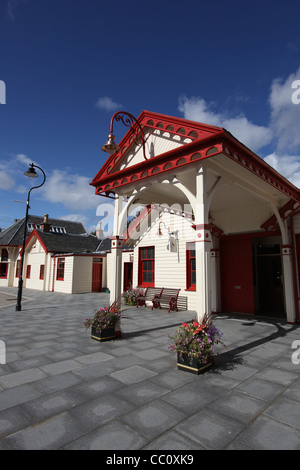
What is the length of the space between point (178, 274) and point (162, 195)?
4395 mm

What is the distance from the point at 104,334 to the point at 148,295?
21.8 ft

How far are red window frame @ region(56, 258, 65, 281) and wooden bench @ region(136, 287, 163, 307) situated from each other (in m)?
9.04

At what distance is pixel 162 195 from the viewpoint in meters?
9.34

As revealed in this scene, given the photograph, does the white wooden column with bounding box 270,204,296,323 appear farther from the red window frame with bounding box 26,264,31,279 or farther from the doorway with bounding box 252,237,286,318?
the red window frame with bounding box 26,264,31,279

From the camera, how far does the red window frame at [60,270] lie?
1959cm

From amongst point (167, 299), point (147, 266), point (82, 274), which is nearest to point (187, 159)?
point (167, 299)

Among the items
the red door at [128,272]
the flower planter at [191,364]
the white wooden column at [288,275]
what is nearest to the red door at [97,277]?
the red door at [128,272]

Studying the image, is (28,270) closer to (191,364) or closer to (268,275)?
(268,275)

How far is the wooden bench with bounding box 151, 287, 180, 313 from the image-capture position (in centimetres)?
1134

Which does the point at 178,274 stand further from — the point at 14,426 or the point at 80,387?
the point at 14,426

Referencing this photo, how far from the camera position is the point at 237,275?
10.4 metres

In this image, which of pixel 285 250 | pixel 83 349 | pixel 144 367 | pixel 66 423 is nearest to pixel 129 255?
pixel 285 250

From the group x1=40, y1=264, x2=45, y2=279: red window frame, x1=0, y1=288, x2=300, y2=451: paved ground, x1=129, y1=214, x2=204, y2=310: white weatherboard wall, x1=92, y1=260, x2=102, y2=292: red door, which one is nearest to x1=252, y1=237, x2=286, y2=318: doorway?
x1=129, y1=214, x2=204, y2=310: white weatherboard wall

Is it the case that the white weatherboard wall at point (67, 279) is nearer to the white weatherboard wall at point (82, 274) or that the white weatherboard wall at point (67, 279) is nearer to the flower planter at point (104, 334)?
the white weatherboard wall at point (82, 274)
